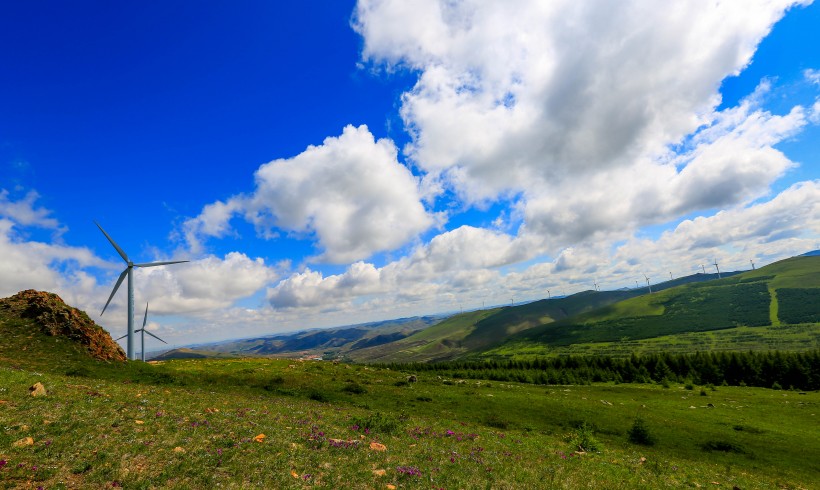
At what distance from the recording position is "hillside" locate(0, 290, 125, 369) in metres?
43.1

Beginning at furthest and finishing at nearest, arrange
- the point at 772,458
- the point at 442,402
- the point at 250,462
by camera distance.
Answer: the point at 442,402
the point at 772,458
the point at 250,462

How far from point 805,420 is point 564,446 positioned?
53969mm

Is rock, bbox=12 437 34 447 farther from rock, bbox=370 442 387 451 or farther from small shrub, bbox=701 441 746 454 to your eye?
small shrub, bbox=701 441 746 454

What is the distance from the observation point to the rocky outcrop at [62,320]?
4909 cm

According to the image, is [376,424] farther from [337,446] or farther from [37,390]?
[37,390]

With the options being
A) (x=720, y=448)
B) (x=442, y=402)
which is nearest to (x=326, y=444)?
(x=442, y=402)

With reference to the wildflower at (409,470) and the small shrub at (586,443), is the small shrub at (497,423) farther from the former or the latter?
the wildflower at (409,470)

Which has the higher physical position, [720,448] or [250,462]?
[250,462]

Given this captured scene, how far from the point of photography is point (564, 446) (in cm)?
3078

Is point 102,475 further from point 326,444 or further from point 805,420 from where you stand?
point 805,420

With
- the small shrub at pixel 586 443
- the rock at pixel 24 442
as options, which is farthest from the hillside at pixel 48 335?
the small shrub at pixel 586 443

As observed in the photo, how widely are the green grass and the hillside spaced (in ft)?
Answer: 28.2

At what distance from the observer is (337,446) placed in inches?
856

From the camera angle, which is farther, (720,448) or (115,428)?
(720,448)
